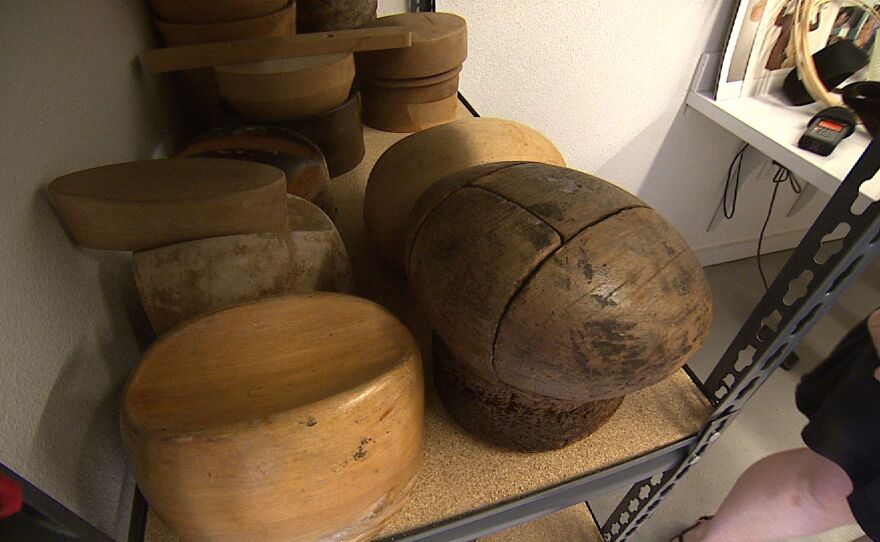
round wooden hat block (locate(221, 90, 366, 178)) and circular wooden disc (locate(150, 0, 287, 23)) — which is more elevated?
circular wooden disc (locate(150, 0, 287, 23))

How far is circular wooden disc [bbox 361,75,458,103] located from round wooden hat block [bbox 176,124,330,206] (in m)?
0.26

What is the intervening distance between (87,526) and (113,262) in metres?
0.25

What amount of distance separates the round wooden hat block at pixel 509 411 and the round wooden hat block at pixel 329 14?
21.7 inches

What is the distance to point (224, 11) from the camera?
626 millimetres

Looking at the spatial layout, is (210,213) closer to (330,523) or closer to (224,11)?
(330,523)

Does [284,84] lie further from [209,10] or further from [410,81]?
[410,81]

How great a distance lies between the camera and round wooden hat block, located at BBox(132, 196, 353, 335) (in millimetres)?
390

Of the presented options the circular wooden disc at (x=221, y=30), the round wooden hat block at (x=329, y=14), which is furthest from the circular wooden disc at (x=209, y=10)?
the round wooden hat block at (x=329, y=14)

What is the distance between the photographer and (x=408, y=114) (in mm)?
834

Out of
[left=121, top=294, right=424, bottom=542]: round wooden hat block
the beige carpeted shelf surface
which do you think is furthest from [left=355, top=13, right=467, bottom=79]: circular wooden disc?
[left=121, top=294, right=424, bottom=542]: round wooden hat block

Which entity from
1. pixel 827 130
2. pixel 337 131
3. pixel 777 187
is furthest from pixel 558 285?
pixel 777 187

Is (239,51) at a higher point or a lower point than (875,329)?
higher

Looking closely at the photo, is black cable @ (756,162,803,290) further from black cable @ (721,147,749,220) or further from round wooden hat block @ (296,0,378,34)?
round wooden hat block @ (296,0,378,34)

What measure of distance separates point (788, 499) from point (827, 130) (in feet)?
2.65
